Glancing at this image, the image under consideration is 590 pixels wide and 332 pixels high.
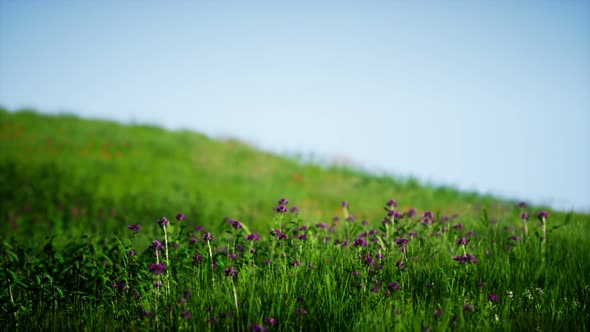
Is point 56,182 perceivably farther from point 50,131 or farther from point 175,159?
point 50,131

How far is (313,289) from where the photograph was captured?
150 inches

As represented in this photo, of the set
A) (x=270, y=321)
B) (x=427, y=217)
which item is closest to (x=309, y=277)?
(x=270, y=321)

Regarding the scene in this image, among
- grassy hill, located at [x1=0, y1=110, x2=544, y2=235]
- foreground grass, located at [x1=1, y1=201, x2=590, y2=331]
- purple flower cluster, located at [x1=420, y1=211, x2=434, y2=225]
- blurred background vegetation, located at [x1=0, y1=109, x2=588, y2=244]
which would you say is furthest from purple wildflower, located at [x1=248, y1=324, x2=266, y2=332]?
grassy hill, located at [x1=0, y1=110, x2=544, y2=235]

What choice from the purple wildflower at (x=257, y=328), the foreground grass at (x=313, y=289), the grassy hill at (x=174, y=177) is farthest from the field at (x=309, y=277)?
the grassy hill at (x=174, y=177)

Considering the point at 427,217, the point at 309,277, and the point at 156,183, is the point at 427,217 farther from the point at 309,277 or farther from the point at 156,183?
the point at 156,183

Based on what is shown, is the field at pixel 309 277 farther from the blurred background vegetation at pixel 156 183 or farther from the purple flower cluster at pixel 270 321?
the blurred background vegetation at pixel 156 183

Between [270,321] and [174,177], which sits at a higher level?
[174,177]

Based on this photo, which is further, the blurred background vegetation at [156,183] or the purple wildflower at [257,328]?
the blurred background vegetation at [156,183]

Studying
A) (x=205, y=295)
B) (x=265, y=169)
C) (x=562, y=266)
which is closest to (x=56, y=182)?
(x=265, y=169)

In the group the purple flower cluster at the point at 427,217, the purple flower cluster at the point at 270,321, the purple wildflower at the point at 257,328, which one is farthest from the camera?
the purple flower cluster at the point at 427,217

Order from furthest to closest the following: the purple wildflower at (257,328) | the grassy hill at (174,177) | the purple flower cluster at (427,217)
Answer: the grassy hill at (174,177) → the purple flower cluster at (427,217) → the purple wildflower at (257,328)

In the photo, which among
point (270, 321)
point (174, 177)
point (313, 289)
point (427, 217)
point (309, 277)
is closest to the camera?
point (270, 321)

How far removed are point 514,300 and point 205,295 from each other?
2889 mm

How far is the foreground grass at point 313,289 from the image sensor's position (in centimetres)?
339
